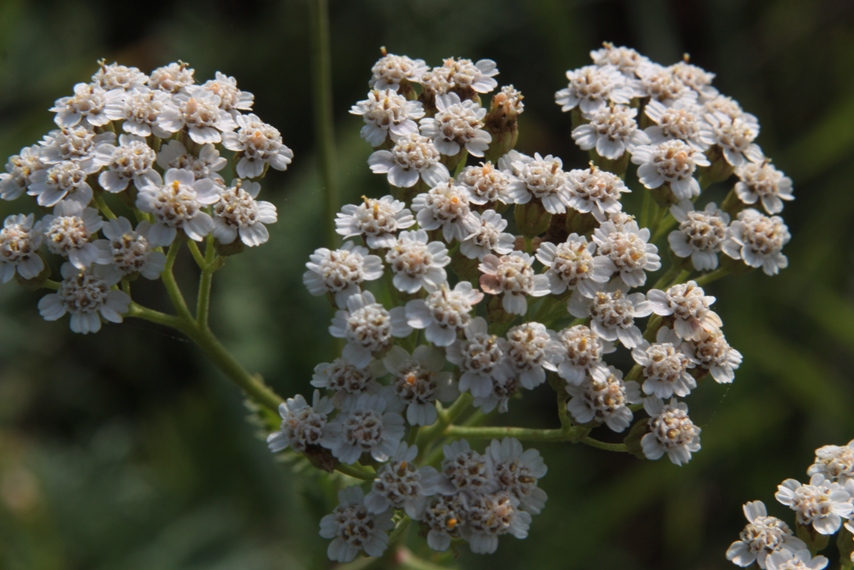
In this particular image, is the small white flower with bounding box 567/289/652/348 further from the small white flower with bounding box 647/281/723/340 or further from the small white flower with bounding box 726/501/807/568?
the small white flower with bounding box 726/501/807/568

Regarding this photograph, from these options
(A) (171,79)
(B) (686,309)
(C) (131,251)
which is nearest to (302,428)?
(C) (131,251)

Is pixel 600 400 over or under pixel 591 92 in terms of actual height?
under

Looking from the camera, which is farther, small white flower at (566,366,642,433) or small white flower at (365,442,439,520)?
small white flower at (566,366,642,433)

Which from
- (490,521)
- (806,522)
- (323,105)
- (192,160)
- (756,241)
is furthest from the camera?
(323,105)

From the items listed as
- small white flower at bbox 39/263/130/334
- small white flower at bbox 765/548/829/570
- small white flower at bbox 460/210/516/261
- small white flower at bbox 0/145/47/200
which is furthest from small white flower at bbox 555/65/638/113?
small white flower at bbox 0/145/47/200

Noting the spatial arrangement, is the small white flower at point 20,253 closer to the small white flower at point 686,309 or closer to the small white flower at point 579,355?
the small white flower at point 579,355

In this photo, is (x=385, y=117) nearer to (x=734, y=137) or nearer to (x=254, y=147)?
(x=254, y=147)
